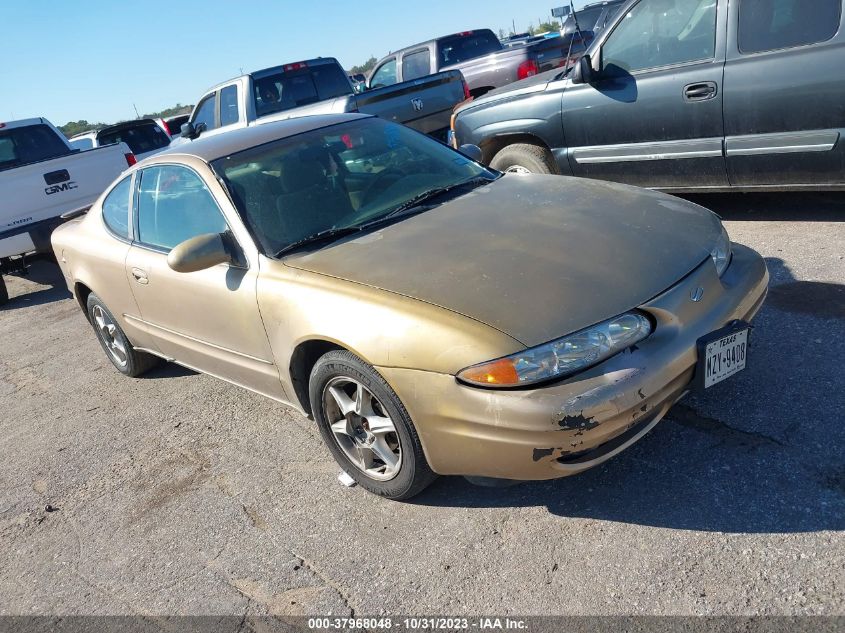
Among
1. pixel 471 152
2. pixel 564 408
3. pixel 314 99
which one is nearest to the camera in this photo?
pixel 564 408

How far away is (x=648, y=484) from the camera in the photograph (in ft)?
9.34

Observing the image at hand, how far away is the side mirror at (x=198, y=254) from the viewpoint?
325 centimetres

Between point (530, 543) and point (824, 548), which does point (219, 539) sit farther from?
point (824, 548)

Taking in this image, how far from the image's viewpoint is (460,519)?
290 cm

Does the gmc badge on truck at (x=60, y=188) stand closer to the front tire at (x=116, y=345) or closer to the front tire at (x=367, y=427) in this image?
the front tire at (x=116, y=345)

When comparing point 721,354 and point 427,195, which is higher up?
point 427,195

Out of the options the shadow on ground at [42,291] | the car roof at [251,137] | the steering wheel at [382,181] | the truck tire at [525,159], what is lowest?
the shadow on ground at [42,291]

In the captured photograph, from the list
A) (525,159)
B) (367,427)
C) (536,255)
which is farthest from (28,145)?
(536,255)

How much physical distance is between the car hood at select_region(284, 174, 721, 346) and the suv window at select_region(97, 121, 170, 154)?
40.1ft

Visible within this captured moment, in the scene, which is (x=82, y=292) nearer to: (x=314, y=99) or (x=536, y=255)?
(x=536, y=255)

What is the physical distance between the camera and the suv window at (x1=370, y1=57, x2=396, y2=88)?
13.4 m

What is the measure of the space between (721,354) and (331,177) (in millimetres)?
2098

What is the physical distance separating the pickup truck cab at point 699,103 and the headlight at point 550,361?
3.10 m

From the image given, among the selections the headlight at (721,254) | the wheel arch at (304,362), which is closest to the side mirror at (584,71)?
the headlight at (721,254)
